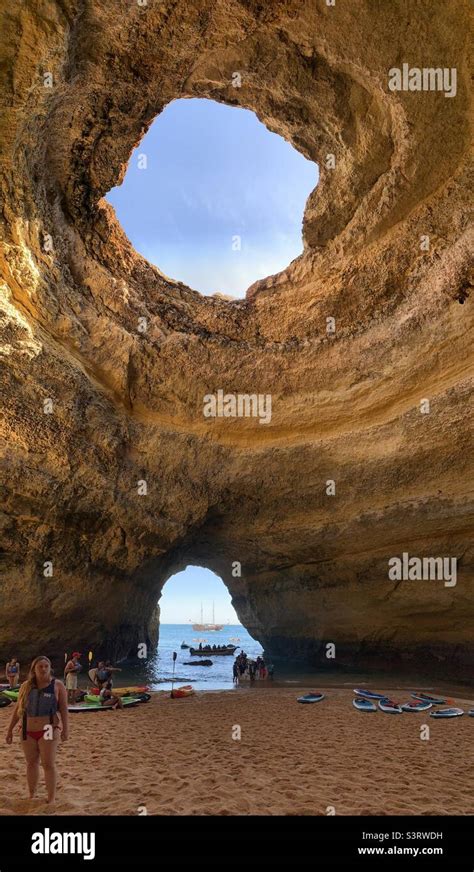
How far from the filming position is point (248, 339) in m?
15.4

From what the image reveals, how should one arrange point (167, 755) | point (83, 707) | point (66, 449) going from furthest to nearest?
1. point (66, 449)
2. point (83, 707)
3. point (167, 755)

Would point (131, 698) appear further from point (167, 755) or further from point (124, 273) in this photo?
point (124, 273)

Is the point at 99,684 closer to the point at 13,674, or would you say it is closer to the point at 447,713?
the point at 13,674

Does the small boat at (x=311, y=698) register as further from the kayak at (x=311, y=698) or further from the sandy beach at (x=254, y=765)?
the sandy beach at (x=254, y=765)

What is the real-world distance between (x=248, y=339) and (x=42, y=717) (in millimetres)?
12543

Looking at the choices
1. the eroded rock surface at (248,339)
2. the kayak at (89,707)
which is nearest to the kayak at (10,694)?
the kayak at (89,707)

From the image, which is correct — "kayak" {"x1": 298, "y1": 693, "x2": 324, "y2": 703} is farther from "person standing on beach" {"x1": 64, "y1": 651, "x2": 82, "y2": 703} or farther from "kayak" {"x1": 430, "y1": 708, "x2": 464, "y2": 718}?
"person standing on beach" {"x1": 64, "y1": 651, "x2": 82, "y2": 703}

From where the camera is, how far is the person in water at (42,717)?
14.5 feet

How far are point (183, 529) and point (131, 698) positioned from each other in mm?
5079

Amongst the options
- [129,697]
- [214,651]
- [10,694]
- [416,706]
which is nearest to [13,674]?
[10,694]

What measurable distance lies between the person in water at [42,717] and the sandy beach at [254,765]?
1.47 ft

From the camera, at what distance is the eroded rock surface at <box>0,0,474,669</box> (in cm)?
1004
